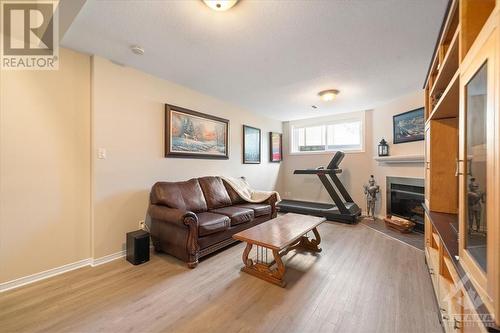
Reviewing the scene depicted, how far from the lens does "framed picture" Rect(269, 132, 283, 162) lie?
5600 mm

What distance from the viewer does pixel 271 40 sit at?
2045 mm

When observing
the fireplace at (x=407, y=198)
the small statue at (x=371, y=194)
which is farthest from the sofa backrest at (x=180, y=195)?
the fireplace at (x=407, y=198)

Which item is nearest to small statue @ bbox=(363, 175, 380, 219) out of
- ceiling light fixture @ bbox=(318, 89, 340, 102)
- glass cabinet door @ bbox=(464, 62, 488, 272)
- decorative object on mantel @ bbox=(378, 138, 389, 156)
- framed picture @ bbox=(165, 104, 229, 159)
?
decorative object on mantel @ bbox=(378, 138, 389, 156)

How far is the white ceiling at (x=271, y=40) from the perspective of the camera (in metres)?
1.65

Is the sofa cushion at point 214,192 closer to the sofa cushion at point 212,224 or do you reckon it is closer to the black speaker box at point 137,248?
the sofa cushion at point 212,224

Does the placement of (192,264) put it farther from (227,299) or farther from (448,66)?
(448,66)

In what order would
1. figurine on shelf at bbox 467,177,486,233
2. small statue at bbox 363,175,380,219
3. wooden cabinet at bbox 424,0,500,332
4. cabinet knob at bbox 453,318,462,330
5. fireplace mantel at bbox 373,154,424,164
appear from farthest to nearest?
1. small statue at bbox 363,175,380,219
2. fireplace mantel at bbox 373,154,424,164
3. cabinet knob at bbox 453,318,462,330
4. figurine on shelf at bbox 467,177,486,233
5. wooden cabinet at bbox 424,0,500,332

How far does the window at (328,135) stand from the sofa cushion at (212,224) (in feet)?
12.5

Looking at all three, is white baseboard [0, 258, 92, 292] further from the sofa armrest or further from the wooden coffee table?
the wooden coffee table

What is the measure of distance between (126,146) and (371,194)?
4631mm

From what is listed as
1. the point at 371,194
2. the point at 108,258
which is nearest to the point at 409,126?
the point at 371,194

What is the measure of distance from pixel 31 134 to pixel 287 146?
525 cm

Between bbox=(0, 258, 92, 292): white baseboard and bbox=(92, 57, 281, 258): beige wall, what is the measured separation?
17cm

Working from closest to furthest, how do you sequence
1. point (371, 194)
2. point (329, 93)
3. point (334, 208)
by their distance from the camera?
point (329, 93)
point (371, 194)
point (334, 208)
